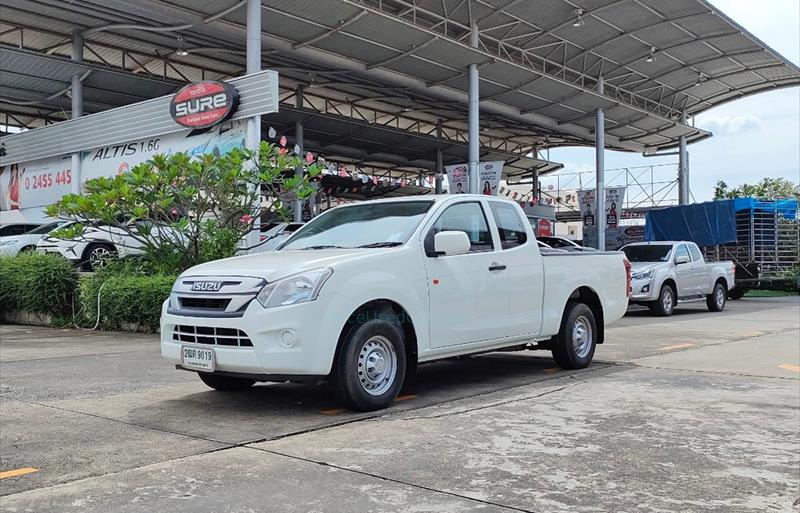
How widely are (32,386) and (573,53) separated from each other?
89.3 feet

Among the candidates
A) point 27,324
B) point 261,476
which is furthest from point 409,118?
point 261,476

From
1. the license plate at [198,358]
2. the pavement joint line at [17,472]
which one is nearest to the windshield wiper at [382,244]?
the license plate at [198,358]

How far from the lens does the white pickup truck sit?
5.54 meters

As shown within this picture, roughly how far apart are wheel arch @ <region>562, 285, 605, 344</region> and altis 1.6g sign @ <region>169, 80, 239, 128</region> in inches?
433

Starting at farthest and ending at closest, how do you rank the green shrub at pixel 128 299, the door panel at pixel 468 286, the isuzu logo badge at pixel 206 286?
the green shrub at pixel 128 299, the door panel at pixel 468 286, the isuzu logo badge at pixel 206 286

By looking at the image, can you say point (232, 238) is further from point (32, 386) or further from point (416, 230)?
point (416, 230)

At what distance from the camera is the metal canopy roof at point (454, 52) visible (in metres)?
21.3

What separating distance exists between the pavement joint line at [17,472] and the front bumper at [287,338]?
160 centimetres

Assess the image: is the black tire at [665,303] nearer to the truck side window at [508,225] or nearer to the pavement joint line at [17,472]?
the truck side window at [508,225]

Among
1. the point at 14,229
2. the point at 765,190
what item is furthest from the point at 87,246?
the point at 765,190

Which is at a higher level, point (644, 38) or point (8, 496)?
point (644, 38)

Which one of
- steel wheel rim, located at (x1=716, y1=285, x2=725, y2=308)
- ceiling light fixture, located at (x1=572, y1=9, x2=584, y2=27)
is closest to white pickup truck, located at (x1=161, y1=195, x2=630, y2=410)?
steel wheel rim, located at (x1=716, y1=285, x2=725, y2=308)

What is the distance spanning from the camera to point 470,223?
7.14 meters

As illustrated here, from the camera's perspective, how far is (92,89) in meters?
26.3
